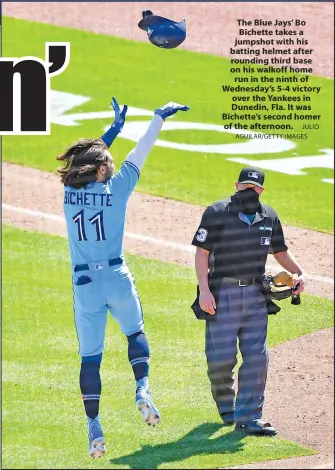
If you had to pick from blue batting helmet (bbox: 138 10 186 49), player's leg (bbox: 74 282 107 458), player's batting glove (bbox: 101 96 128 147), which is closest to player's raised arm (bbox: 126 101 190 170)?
player's batting glove (bbox: 101 96 128 147)

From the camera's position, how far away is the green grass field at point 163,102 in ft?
51.6

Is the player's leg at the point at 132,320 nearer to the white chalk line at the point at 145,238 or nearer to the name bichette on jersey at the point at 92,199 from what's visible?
the name bichette on jersey at the point at 92,199

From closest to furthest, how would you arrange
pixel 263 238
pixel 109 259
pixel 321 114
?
pixel 109 259
pixel 263 238
pixel 321 114

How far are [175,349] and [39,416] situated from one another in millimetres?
1793

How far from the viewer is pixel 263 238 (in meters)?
8.77

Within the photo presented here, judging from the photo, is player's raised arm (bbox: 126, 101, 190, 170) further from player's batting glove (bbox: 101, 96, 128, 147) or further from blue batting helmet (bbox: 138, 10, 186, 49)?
blue batting helmet (bbox: 138, 10, 186, 49)

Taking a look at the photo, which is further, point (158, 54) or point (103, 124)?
point (158, 54)

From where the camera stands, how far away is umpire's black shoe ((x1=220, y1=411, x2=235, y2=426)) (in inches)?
367

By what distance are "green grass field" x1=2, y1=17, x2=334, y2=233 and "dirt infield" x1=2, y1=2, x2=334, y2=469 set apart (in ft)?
1.65

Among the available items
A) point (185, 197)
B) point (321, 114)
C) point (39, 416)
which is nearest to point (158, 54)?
point (321, 114)

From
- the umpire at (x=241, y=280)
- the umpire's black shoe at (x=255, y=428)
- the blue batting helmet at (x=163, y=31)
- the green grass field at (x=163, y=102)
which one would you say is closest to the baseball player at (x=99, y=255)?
the umpire at (x=241, y=280)

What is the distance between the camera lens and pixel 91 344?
322 inches

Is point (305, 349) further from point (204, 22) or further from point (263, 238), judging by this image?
point (204, 22)

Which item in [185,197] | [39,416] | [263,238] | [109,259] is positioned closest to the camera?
[109,259]
